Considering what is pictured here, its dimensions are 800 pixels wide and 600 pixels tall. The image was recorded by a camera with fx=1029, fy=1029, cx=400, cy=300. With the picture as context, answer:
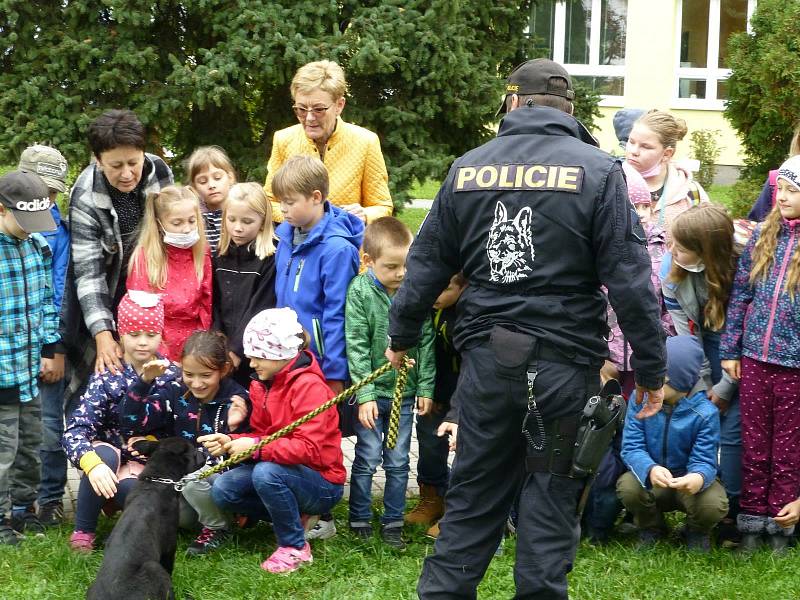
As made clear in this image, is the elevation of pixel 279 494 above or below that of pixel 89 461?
below

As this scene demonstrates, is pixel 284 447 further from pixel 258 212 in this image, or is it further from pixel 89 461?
pixel 258 212

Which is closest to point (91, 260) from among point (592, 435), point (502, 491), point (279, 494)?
point (279, 494)

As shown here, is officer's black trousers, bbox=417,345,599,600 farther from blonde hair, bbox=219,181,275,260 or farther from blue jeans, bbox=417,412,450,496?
blonde hair, bbox=219,181,275,260

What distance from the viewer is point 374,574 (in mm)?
4660

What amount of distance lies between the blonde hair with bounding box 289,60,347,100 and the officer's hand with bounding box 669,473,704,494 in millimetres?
2626

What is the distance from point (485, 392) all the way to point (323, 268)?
66.3 inches

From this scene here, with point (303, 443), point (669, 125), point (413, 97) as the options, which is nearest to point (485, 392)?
point (303, 443)

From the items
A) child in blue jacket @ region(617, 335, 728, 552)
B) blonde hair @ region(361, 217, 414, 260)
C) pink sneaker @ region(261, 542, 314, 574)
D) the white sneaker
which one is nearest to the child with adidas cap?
pink sneaker @ region(261, 542, 314, 574)

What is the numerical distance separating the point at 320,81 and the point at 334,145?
1.37 ft

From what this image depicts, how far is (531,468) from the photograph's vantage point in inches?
140

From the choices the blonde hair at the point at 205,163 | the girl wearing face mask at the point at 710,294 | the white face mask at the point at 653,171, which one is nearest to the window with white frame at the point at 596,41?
the white face mask at the point at 653,171

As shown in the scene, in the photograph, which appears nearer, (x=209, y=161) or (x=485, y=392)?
(x=485, y=392)

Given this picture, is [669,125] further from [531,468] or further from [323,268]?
[531,468]

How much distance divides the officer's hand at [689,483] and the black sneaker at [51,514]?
3.07 meters
